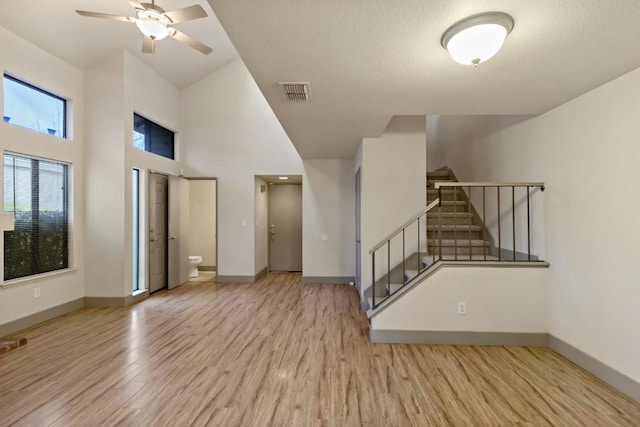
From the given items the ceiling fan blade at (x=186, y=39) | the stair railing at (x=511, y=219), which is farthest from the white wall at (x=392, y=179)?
the ceiling fan blade at (x=186, y=39)

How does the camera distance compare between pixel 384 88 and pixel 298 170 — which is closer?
pixel 384 88

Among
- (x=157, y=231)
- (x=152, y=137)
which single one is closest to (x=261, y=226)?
(x=157, y=231)

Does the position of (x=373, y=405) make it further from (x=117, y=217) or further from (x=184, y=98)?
(x=184, y=98)

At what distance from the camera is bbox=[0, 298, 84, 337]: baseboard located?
11.7ft

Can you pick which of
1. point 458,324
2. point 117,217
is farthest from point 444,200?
point 117,217

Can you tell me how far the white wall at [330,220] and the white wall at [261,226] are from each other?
3.44 feet

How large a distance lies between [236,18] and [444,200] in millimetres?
4412

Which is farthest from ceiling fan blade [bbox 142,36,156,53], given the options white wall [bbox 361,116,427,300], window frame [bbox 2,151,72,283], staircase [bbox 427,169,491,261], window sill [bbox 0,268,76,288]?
staircase [bbox 427,169,491,261]

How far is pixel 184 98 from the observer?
6336 mm

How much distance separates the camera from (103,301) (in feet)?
15.2

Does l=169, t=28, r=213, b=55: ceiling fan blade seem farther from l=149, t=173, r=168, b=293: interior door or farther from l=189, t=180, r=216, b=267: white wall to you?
l=189, t=180, r=216, b=267: white wall

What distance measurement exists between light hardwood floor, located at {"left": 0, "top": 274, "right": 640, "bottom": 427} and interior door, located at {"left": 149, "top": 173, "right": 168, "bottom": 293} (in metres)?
1.55

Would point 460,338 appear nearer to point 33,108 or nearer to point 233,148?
point 233,148

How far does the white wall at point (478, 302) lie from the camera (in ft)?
10.5
